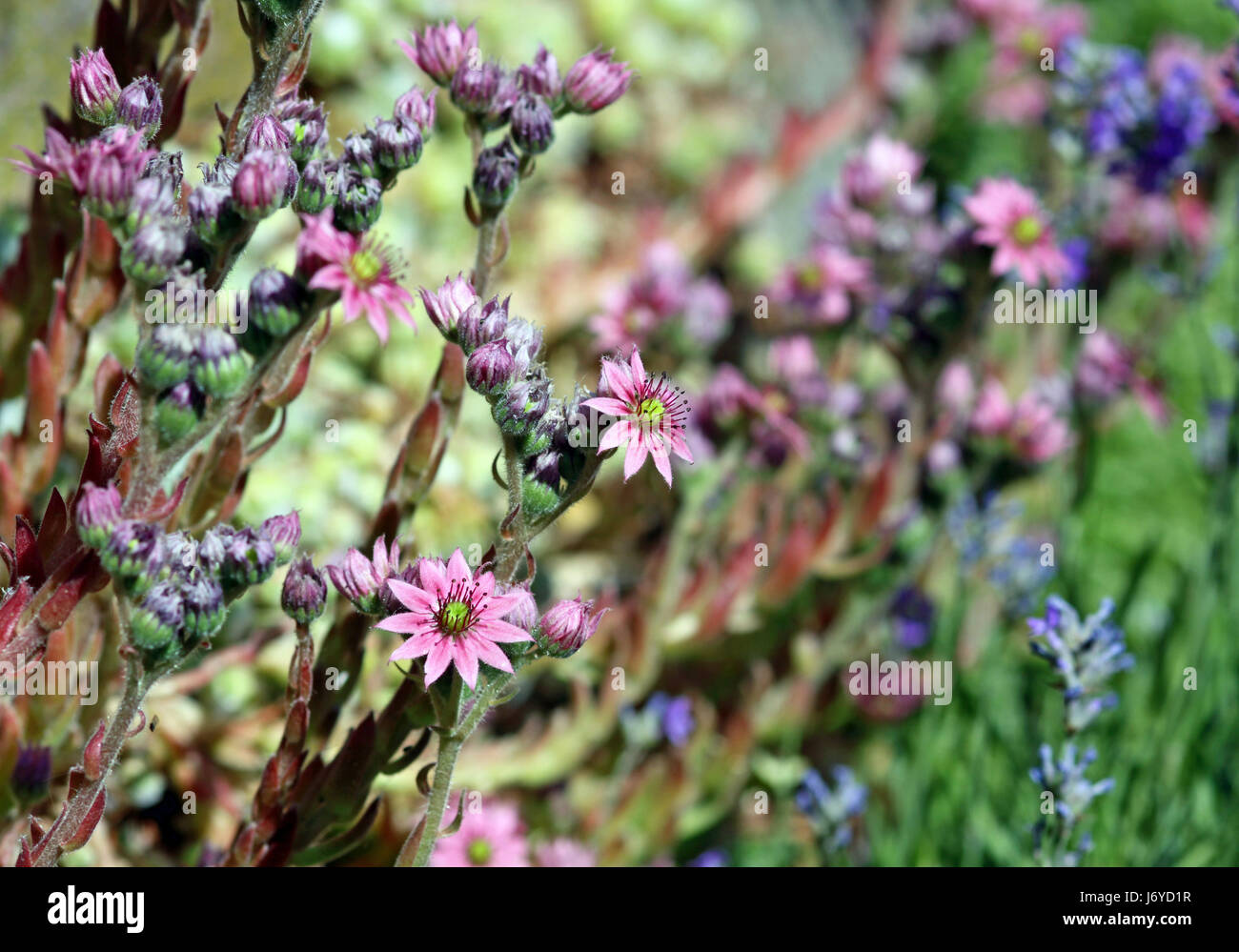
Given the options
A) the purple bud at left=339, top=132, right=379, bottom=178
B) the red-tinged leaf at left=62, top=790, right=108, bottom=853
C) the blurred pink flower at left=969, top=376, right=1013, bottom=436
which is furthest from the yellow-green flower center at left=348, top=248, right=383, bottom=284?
the blurred pink flower at left=969, top=376, right=1013, bottom=436

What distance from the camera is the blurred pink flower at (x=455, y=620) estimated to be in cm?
111

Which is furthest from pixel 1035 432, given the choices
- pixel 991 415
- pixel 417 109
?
pixel 417 109

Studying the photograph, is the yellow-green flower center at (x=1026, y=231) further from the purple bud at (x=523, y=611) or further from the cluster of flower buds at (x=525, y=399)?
the purple bud at (x=523, y=611)

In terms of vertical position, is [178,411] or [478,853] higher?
[178,411]

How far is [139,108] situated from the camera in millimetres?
1183

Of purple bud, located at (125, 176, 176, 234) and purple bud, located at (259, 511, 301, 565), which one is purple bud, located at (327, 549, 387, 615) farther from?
purple bud, located at (125, 176, 176, 234)

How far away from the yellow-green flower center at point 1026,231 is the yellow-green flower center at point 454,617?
1.28 meters

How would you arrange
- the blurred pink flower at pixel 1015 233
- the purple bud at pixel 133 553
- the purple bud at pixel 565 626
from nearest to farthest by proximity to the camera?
the purple bud at pixel 133 553 < the purple bud at pixel 565 626 < the blurred pink flower at pixel 1015 233

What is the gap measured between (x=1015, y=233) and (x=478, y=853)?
4.44 ft

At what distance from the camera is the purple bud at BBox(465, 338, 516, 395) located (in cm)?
113

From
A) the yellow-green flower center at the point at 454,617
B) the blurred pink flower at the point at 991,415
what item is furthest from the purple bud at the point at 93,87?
the blurred pink flower at the point at 991,415

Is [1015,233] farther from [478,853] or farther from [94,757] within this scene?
[94,757]
